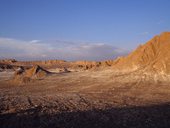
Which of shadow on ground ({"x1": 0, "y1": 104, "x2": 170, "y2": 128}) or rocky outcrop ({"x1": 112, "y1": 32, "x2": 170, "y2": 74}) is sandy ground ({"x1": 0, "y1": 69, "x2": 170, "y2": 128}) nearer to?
shadow on ground ({"x1": 0, "y1": 104, "x2": 170, "y2": 128})

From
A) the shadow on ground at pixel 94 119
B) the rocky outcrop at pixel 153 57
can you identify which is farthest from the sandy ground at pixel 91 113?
the rocky outcrop at pixel 153 57

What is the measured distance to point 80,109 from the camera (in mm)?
16062

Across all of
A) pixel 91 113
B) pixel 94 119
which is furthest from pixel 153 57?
pixel 94 119

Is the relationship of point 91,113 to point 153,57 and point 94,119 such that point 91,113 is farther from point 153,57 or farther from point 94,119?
point 153,57

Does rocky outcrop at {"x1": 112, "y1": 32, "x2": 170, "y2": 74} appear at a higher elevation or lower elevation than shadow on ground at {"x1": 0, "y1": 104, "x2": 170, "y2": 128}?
higher

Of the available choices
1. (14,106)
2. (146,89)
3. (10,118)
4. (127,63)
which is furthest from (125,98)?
(127,63)

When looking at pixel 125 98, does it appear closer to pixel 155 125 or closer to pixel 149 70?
pixel 155 125

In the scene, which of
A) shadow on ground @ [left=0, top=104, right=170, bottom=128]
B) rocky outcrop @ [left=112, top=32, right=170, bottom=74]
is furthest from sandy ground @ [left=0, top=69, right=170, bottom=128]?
rocky outcrop @ [left=112, top=32, right=170, bottom=74]

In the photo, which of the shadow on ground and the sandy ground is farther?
the sandy ground

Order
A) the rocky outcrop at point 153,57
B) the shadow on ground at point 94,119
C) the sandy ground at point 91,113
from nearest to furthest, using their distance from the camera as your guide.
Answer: the shadow on ground at point 94,119 → the sandy ground at point 91,113 → the rocky outcrop at point 153,57

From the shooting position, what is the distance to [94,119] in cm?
1359

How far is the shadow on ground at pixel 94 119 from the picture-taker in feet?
41.4

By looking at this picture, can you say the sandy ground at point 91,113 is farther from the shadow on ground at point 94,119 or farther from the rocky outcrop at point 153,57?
the rocky outcrop at point 153,57

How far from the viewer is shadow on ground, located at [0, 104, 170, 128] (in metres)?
12.6
